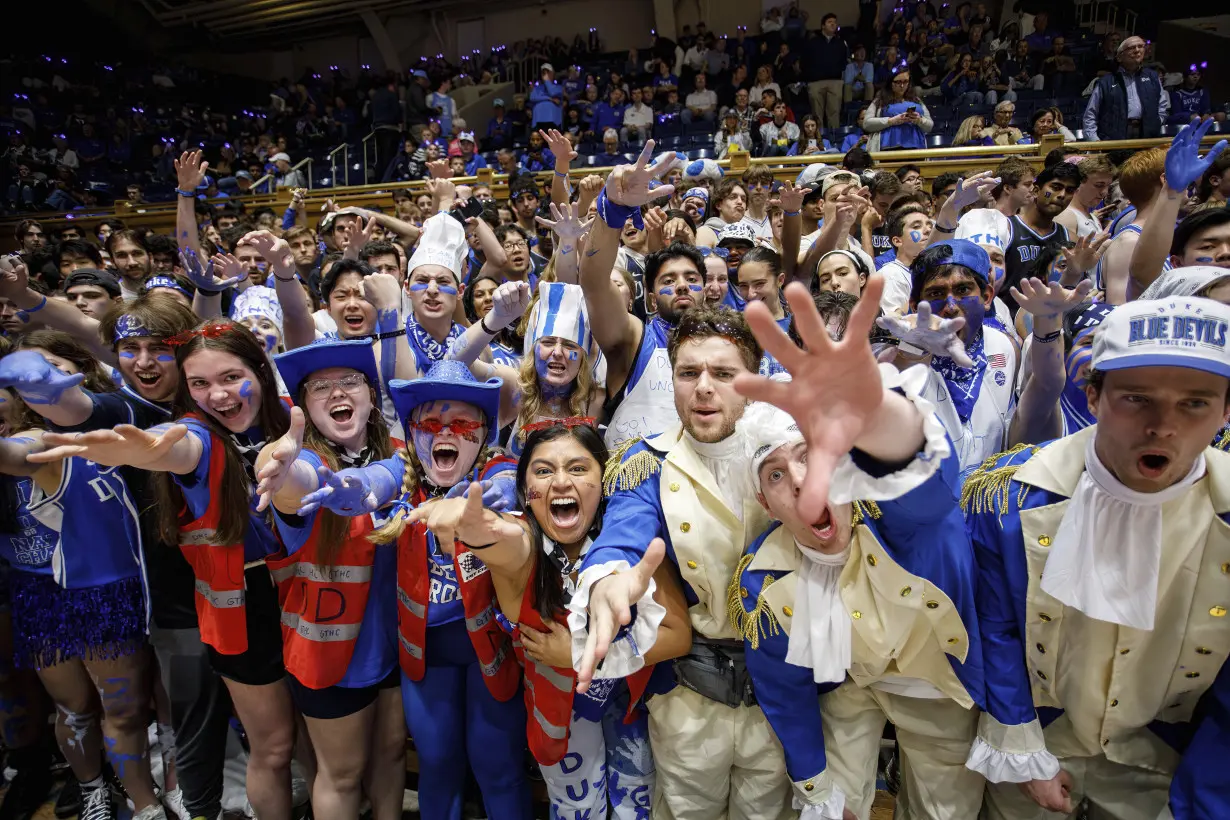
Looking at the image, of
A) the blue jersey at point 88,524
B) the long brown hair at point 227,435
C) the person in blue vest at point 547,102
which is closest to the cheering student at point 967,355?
the long brown hair at point 227,435

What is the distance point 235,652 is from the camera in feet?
7.36

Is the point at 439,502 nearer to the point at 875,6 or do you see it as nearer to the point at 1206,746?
the point at 1206,746

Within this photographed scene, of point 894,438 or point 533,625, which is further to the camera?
point 533,625

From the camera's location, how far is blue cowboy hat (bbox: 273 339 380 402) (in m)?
2.16

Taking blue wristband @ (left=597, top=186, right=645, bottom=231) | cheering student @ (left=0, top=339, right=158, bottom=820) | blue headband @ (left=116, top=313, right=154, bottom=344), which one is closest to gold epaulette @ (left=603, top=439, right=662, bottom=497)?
blue wristband @ (left=597, top=186, right=645, bottom=231)

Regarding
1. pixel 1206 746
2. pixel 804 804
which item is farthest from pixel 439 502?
pixel 1206 746

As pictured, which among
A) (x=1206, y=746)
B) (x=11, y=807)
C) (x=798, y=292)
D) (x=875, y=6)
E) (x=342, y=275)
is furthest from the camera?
(x=875, y=6)

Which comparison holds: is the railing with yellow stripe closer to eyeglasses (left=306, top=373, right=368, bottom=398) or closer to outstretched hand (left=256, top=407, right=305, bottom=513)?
eyeglasses (left=306, top=373, right=368, bottom=398)

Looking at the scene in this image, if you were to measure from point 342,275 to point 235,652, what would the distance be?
191 centimetres

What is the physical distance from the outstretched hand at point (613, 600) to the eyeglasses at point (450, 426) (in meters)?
0.81

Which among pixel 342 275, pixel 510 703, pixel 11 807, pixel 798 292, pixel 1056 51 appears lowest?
pixel 11 807

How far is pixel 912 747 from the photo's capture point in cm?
188

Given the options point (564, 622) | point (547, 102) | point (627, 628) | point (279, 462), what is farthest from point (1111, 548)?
point (547, 102)

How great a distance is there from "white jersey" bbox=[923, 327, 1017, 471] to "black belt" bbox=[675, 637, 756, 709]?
1.02 metres
